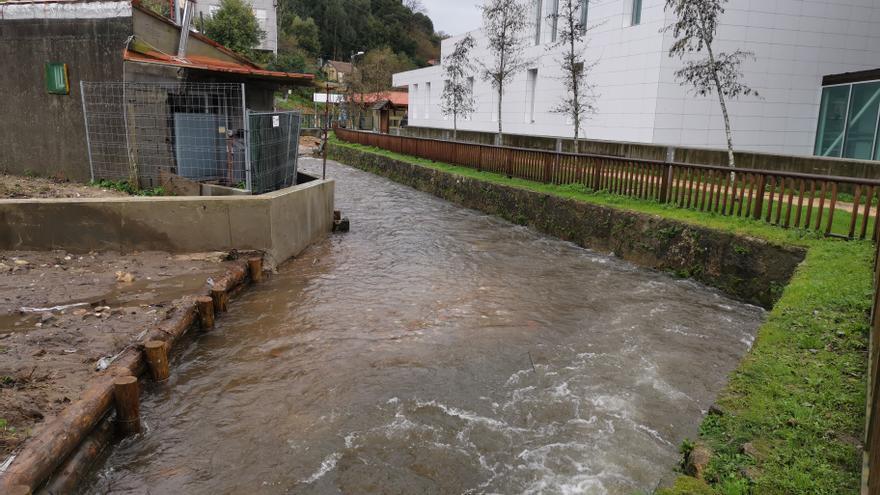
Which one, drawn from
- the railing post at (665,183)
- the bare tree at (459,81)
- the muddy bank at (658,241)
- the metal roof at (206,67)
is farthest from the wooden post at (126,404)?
the bare tree at (459,81)

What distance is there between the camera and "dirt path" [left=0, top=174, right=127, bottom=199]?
1007 centimetres

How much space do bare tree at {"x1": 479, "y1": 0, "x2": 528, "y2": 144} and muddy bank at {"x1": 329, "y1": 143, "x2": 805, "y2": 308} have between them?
1015 centimetres

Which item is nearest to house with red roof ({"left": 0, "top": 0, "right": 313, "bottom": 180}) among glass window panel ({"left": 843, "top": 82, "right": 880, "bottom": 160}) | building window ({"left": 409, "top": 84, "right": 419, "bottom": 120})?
glass window panel ({"left": 843, "top": 82, "right": 880, "bottom": 160})

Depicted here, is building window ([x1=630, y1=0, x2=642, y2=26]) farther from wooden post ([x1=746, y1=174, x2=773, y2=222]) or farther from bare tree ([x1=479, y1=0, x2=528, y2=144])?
wooden post ([x1=746, y1=174, x2=773, y2=222])

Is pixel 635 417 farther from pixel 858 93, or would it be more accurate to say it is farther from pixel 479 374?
pixel 858 93

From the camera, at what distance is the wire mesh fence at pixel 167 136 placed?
35.1 feet

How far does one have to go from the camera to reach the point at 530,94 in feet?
90.3

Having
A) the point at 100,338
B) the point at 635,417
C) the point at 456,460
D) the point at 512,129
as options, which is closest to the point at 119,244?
the point at 100,338

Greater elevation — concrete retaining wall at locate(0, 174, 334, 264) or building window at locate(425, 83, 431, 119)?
building window at locate(425, 83, 431, 119)

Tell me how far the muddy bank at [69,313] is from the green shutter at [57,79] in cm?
421

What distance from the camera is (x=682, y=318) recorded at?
8.01 metres

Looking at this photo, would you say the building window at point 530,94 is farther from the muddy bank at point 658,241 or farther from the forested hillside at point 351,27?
the forested hillside at point 351,27

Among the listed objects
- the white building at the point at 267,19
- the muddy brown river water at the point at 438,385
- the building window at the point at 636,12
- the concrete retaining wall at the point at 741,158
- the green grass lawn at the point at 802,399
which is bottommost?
the muddy brown river water at the point at 438,385

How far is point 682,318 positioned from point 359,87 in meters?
45.2
